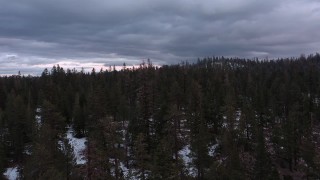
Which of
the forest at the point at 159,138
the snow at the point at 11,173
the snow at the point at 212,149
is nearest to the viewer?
the forest at the point at 159,138

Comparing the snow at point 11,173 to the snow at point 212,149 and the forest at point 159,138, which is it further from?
the snow at point 212,149

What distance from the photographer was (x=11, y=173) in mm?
54281

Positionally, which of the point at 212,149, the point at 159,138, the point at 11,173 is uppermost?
the point at 159,138

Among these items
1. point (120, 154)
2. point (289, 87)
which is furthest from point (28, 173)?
point (289, 87)

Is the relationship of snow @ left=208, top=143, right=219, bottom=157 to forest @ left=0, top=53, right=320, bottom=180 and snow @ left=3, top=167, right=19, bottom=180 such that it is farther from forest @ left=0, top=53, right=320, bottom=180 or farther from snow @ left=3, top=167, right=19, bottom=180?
snow @ left=3, top=167, right=19, bottom=180

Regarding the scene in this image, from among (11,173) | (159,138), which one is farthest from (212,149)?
(11,173)

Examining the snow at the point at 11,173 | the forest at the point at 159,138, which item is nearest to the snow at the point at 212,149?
the forest at the point at 159,138

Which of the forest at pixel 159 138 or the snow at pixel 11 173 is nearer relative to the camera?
the forest at pixel 159 138

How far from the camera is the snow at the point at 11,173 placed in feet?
172

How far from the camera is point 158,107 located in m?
56.9

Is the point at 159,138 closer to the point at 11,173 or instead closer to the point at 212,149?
the point at 212,149

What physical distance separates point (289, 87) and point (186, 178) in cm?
5338

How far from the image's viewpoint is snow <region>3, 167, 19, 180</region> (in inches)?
2068

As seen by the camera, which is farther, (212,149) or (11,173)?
(212,149)
